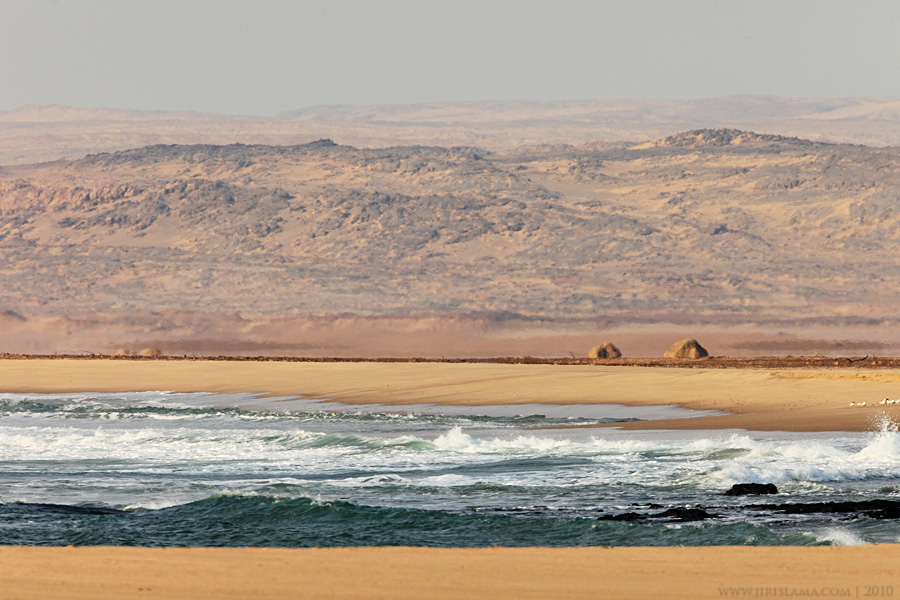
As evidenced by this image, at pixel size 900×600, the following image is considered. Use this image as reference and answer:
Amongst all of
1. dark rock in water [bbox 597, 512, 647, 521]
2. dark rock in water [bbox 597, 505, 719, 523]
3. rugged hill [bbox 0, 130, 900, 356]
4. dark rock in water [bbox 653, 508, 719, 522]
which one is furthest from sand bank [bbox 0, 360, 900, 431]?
rugged hill [bbox 0, 130, 900, 356]

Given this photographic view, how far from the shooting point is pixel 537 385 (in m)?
39.9

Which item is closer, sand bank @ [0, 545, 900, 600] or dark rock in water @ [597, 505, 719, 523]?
sand bank @ [0, 545, 900, 600]

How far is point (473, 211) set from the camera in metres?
137

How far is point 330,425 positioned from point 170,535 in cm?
1546

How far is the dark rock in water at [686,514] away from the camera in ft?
44.1

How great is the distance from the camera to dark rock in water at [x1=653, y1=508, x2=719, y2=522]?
1345 centimetres

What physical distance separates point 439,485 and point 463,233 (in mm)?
115935

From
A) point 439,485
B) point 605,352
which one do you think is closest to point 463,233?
point 605,352

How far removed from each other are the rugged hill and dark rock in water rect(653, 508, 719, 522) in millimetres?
99454

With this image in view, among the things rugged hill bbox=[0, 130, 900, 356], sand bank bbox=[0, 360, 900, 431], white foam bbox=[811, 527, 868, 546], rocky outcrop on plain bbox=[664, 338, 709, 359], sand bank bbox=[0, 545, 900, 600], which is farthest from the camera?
rugged hill bbox=[0, 130, 900, 356]

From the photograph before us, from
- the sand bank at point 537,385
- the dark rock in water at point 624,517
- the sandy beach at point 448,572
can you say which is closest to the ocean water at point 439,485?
the dark rock in water at point 624,517

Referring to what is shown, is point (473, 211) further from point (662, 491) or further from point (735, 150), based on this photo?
point (662, 491)

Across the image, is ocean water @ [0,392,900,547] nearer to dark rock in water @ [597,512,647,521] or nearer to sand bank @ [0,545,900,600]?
dark rock in water @ [597,512,647,521]

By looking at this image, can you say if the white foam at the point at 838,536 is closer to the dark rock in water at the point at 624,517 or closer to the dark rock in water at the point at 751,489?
the dark rock in water at the point at 624,517
